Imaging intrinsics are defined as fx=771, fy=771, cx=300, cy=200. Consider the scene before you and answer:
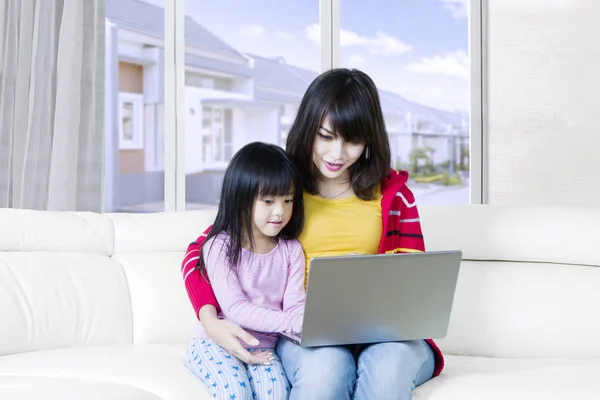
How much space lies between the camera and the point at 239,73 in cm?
392

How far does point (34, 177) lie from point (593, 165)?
249 centimetres

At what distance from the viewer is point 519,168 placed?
372 cm

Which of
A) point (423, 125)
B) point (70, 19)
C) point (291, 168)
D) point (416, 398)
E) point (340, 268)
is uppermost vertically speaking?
point (70, 19)

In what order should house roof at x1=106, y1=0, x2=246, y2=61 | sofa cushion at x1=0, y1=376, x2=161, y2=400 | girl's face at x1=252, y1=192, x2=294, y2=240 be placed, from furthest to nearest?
house roof at x1=106, y1=0, x2=246, y2=61
girl's face at x1=252, y1=192, x2=294, y2=240
sofa cushion at x1=0, y1=376, x2=161, y2=400

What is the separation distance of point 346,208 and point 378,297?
0.38m

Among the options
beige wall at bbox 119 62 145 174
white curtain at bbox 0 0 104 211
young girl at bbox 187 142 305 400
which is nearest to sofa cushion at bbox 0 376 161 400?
young girl at bbox 187 142 305 400

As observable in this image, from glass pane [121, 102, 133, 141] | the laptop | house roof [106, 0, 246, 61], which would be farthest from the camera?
glass pane [121, 102, 133, 141]

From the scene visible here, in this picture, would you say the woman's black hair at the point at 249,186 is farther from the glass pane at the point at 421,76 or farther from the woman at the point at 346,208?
the glass pane at the point at 421,76

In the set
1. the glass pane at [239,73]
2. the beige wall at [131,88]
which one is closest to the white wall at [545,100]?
the glass pane at [239,73]

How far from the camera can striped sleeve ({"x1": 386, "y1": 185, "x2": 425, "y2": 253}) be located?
1.79 meters

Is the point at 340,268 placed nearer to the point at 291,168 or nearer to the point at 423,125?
the point at 291,168

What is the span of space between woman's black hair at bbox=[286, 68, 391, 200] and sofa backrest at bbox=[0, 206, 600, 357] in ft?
1.34

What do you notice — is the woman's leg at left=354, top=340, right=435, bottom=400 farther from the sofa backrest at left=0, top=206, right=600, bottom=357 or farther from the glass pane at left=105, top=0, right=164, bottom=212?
the glass pane at left=105, top=0, right=164, bottom=212

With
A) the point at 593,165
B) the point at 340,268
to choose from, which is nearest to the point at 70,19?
the point at 340,268
